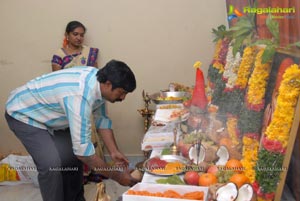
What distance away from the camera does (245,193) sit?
49.5 inches

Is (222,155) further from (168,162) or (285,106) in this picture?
(285,106)

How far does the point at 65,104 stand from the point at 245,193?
106cm

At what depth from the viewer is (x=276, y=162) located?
4.23 ft

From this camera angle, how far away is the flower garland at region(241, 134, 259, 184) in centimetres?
140

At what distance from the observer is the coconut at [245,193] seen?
1235 mm

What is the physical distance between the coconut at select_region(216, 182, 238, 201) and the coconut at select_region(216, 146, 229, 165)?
0.33 metres

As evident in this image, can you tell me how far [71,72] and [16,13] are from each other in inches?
78.5

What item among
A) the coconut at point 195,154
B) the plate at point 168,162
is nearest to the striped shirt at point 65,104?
the plate at point 168,162

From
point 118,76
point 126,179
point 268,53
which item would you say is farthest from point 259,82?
point 126,179

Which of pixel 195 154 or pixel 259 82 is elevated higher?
pixel 259 82

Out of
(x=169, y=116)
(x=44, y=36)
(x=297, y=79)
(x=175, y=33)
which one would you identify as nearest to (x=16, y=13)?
(x=44, y=36)

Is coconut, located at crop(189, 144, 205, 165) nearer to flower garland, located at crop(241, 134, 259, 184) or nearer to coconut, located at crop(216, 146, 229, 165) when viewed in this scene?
coconut, located at crop(216, 146, 229, 165)

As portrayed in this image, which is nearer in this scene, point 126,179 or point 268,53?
point 268,53

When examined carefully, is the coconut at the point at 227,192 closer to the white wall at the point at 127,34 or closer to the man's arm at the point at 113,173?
the man's arm at the point at 113,173
